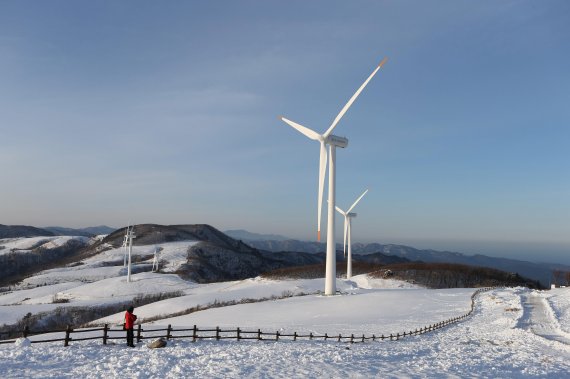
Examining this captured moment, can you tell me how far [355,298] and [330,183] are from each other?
1732cm

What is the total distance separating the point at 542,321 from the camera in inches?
1827

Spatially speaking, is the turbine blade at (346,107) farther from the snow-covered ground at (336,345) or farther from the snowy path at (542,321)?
the snowy path at (542,321)

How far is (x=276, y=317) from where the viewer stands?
160 feet

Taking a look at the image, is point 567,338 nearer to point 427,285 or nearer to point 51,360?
point 51,360

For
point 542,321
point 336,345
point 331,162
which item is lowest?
point 542,321

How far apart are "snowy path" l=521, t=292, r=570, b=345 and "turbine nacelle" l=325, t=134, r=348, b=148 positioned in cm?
3171

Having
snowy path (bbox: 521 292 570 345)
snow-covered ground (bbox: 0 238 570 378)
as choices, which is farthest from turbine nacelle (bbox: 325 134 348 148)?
snowy path (bbox: 521 292 570 345)

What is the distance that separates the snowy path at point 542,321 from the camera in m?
38.4

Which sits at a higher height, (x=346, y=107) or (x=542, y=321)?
(x=346, y=107)

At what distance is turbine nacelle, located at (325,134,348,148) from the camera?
62.3 metres

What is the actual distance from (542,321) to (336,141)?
33.6 m

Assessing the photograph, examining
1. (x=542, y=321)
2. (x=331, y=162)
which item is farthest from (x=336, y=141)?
(x=542, y=321)

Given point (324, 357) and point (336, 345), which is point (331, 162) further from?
point (324, 357)

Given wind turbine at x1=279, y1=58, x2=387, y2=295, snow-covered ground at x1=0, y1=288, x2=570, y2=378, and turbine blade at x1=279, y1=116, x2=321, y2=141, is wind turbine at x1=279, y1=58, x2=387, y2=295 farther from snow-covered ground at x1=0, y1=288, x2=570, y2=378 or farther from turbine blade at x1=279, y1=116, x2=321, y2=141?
snow-covered ground at x1=0, y1=288, x2=570, y2=378
